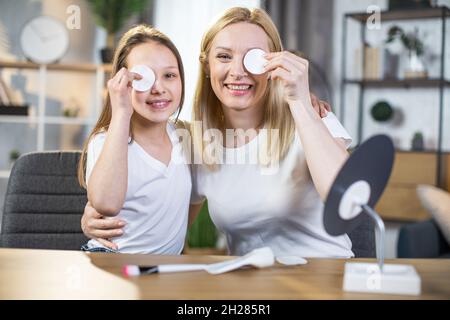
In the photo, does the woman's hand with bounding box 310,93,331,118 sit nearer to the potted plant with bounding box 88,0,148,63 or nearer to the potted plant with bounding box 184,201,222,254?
the potted plant with bounding box 184,201,222,254

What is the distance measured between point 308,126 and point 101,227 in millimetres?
393

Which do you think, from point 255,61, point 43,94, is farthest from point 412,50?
point 255,61

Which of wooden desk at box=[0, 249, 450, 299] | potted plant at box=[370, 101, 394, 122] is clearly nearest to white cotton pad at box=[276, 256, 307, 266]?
wooden desk at box=[0, 249, 450, 299]

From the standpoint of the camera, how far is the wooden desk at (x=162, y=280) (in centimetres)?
70

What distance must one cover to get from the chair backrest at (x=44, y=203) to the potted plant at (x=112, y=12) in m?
2.17

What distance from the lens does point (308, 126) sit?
3.25 feet

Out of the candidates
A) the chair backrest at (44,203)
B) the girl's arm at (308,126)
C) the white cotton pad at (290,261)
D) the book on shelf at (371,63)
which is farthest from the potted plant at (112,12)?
the white cotton pad at (290,261)

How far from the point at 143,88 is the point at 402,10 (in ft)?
9.58

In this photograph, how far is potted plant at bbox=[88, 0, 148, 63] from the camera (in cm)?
338

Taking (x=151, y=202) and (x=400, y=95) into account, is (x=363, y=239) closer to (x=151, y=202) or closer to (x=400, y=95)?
(x=151, y=202)

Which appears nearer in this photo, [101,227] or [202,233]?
[101,227]

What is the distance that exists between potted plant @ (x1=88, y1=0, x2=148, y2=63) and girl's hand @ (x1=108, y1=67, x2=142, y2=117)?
2.49 metres
